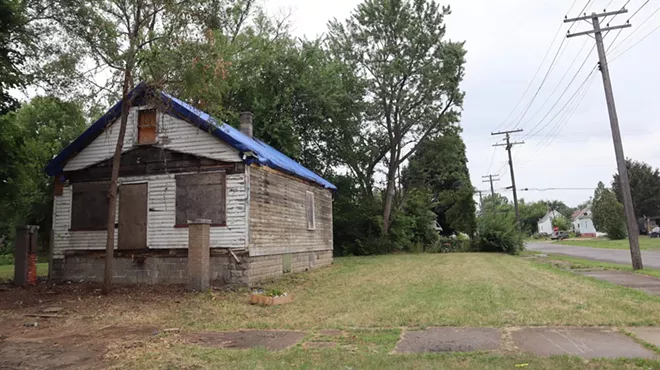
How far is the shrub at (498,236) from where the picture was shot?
30.0m

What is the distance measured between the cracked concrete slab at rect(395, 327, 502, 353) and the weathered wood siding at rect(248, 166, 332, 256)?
270 inches

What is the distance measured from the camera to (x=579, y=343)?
565 centimetres

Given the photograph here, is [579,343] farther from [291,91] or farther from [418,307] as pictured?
[291,91]

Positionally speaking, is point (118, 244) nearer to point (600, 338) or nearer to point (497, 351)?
point (497, 351)

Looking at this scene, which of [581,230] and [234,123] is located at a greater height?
[234,123]

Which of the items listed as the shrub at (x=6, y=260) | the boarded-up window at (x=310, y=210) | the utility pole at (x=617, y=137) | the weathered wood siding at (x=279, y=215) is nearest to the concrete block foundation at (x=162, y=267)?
the weathered wood siding at (x=279, y=215)

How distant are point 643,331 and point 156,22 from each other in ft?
38.7

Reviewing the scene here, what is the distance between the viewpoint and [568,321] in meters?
6.91

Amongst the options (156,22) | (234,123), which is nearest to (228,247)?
(156,22)

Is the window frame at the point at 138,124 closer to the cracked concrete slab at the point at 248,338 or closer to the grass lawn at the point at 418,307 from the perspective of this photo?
the grass lawn at the point at 418,307

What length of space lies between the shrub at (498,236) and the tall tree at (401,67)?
6.65 m

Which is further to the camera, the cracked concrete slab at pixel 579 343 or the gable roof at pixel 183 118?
the gable roof at pixel 183 118

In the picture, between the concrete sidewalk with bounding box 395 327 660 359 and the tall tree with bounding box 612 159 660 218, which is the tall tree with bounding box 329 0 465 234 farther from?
the tall tree with bounding box 612 159 660 218

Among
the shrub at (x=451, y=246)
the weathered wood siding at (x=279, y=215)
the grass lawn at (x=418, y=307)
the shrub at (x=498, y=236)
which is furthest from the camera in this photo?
the shrub at (x=451, y=246)
